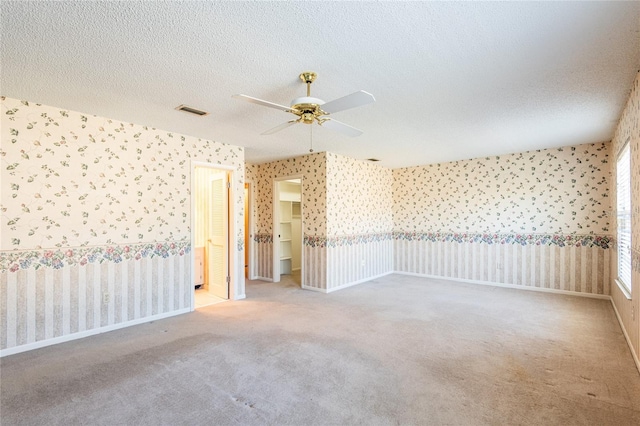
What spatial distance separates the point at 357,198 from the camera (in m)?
6.29

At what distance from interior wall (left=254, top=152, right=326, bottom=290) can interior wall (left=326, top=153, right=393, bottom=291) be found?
13 cm

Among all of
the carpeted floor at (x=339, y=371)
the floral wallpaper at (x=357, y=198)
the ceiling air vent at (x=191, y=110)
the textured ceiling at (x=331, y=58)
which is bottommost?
the carpeted floor at (x=339, y=371)

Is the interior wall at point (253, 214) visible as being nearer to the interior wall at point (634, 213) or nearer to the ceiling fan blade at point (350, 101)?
the ceiling fan blade at point (350, 101)

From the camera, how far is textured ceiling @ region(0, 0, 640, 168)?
1.80 metres

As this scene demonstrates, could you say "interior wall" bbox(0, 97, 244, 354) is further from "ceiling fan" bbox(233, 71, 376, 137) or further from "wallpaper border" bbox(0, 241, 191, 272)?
"ceiling fan" bbox(233, 71, 376, 137)

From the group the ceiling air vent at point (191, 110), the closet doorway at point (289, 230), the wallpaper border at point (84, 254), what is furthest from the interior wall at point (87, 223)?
the closet doorway at point (289, 230)

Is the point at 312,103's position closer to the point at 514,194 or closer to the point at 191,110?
the point at 191,110

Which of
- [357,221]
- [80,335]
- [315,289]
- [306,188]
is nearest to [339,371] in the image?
[80,335]

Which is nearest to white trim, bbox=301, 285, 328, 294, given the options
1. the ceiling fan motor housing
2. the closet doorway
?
the closet doorway

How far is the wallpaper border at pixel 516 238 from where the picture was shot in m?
5.07

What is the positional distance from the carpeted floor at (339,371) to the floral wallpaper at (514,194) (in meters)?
1.69

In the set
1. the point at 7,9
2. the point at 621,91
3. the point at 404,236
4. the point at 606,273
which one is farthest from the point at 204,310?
the point at 606,273

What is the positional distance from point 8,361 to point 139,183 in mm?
2103

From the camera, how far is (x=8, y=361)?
2857 mm
